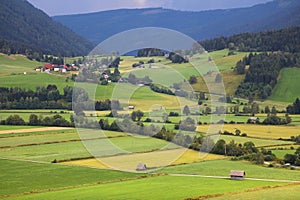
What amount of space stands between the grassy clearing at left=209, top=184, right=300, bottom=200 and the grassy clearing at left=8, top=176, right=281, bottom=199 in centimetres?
176

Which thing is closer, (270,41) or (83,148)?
(83,148)

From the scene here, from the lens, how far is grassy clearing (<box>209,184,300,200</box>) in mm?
41594

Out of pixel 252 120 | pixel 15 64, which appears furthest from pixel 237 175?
pixel 15 64

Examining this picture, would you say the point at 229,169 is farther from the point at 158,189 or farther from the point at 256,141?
the point at 256,141

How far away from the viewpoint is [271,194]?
42.9 metres

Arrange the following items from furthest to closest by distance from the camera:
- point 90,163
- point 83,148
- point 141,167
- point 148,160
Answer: point 83,148 → point 90,163 → point 148,160 → point 141,167

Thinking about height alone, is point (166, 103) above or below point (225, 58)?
below

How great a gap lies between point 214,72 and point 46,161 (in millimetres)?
90976

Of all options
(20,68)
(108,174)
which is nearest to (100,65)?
(20,68)

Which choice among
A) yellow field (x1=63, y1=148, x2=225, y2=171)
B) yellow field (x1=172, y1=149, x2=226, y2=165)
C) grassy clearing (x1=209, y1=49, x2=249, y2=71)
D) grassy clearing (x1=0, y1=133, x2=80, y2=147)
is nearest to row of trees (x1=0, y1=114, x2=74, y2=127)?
grassy clearing (x1=0, y1=133, x2=80, y2=147)

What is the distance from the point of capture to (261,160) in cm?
6166

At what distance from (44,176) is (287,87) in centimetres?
8925

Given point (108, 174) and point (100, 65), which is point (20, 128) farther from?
point (100, 65)

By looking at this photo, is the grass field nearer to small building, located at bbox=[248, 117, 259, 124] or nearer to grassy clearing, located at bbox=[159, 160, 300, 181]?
small building, located at bbox=[248, 117, 259, 124]
